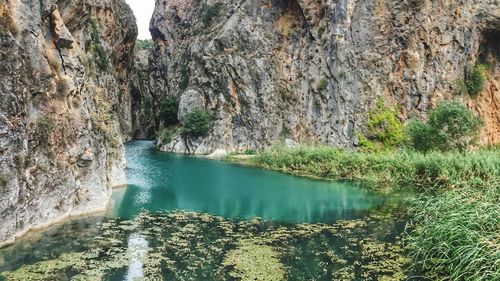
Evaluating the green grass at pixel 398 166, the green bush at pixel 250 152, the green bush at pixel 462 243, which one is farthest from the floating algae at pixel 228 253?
the green bush at pixel 250 152

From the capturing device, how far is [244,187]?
34750 millimetres

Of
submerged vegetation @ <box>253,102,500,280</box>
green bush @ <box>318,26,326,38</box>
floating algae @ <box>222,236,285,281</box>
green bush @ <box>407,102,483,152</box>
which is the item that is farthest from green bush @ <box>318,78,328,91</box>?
floating algae @ <box>222,236,285,281</box>

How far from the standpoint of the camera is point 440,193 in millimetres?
27438

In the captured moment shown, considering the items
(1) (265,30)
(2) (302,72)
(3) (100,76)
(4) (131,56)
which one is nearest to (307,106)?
(2) (302,72)

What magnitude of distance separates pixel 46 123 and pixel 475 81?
54101 millimetres

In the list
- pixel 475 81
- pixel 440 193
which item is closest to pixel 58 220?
pixel 440 193

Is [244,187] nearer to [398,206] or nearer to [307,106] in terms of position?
[398,206]

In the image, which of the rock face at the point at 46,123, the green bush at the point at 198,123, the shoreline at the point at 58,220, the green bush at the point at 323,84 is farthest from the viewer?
the green bush at the point at 198,123

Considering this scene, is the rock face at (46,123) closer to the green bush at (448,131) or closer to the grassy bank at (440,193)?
the grassy bank at (440,193)

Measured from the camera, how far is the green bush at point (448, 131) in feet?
135

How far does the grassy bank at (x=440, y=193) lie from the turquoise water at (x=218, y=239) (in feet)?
4.67

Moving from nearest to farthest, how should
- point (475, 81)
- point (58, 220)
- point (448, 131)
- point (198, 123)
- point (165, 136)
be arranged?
point (58, 220) → point (448, 131) → point (475, 81) → point (198, 123) → point (165, 136)

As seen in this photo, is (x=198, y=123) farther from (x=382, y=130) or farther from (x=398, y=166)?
(x=398, y=166)

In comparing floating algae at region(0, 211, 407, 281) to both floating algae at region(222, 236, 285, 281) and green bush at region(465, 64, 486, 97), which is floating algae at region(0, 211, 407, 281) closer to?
floating algae at region(222, 236, 285, 281)
